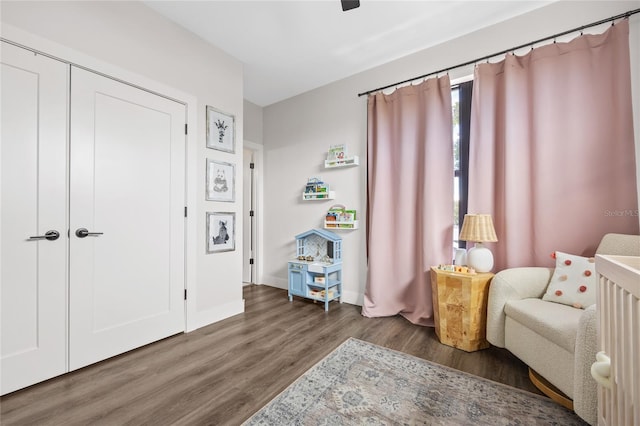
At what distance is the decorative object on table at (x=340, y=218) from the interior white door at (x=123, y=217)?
5.41 ft

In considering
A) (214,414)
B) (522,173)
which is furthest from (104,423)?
(522,173)

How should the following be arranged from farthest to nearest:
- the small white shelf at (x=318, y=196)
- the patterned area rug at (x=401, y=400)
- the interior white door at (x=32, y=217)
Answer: the small white shelf at (x=318, y=196) < the interior white door at (x=32, y=217) < the patterned area rug at (x=401, y=400)

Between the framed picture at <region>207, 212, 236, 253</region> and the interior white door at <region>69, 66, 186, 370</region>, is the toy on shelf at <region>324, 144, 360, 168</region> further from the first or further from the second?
the interior white door at <region>69, 66, 186, 370</region>

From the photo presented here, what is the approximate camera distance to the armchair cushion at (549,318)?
138cm

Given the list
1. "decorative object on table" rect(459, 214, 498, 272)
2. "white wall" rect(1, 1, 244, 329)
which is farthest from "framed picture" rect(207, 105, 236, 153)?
"decorative object on table" rect(459, 214, 498, 272)

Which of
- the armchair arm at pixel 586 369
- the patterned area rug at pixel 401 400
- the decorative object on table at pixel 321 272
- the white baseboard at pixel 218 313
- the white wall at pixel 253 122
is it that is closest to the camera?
the armchair arm at pixel 586 369

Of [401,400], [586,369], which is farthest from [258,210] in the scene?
[586,369]

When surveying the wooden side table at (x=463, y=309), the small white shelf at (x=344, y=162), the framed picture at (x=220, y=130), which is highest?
the framed picture at (x=220, y=130)

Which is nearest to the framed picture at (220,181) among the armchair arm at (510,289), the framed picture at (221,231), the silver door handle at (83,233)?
the framed picture at (221,231)

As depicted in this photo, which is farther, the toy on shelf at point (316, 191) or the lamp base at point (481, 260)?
the toy on shelf at point (316, 191)

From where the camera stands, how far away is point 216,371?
5.83 feet

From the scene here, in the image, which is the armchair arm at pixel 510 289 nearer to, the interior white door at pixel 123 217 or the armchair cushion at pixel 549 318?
the armchair cushion at pixel 549 318

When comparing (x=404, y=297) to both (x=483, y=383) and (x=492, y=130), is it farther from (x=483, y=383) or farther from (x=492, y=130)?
(x=492, y=130)

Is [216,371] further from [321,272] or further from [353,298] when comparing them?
[353,298]
